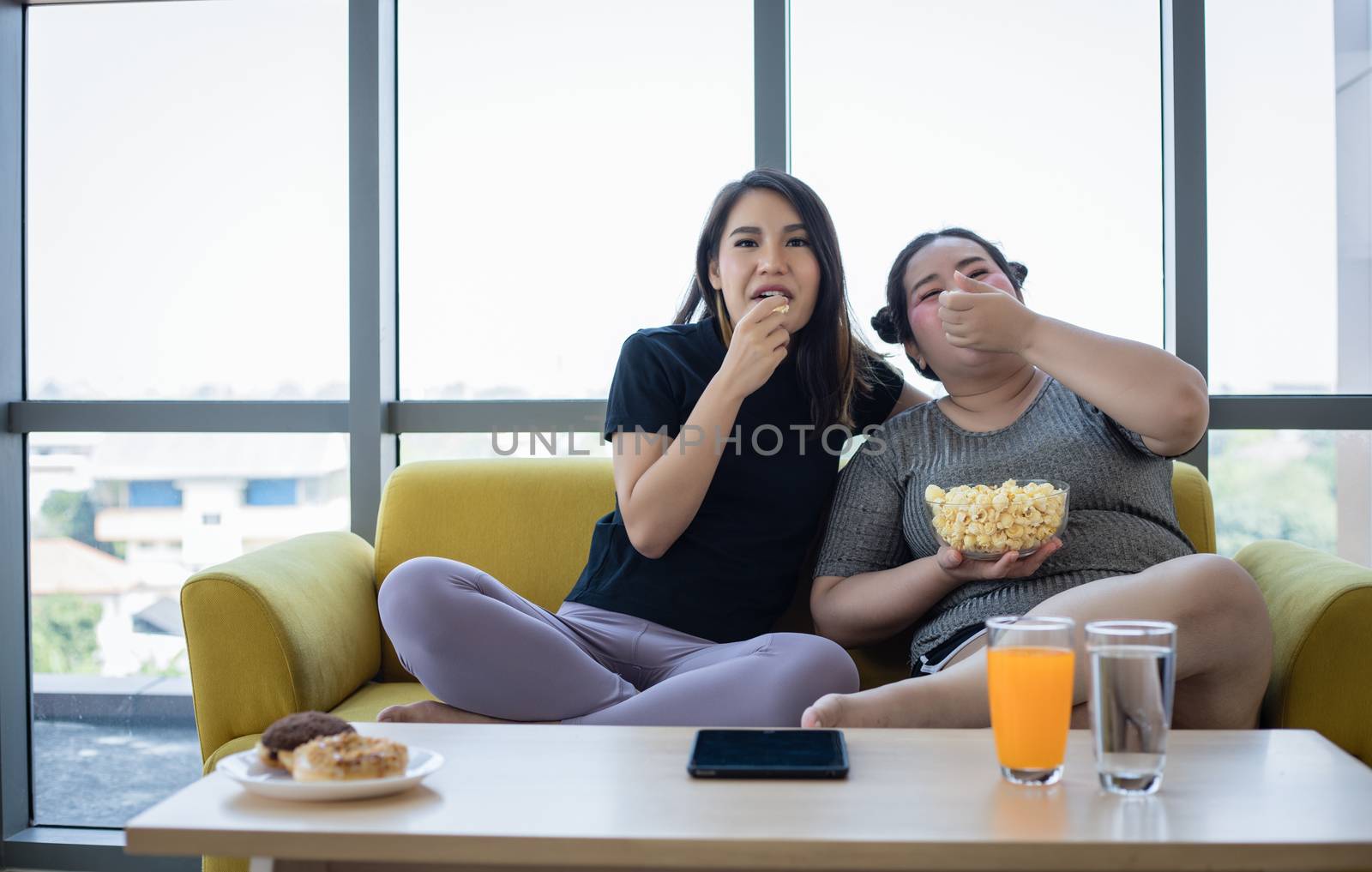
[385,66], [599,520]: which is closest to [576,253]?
[385,66]

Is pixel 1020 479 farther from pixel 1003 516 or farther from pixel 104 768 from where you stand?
pixel 104 768

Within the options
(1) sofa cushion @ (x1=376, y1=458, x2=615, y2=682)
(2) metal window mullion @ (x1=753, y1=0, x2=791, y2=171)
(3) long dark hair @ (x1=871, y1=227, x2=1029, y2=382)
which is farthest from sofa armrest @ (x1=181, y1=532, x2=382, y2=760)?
(2) metal window mullion @ (x1=753, y1=0, x2=791, y2=171)

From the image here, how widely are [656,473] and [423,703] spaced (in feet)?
1.58

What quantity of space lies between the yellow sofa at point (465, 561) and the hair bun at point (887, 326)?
1.55 ft

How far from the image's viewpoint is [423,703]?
1.51m

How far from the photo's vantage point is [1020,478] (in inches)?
66.9

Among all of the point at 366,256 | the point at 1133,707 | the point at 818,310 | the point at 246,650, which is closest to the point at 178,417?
the point at 366,256

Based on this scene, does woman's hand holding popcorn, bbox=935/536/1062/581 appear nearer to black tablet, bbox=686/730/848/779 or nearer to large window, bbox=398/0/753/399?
black tablet, bbox=686/730/848/779

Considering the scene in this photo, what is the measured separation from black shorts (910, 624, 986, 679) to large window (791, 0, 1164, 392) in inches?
32.6

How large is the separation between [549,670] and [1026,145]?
1.55 m

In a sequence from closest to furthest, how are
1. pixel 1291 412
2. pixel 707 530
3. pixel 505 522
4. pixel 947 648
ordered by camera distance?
pixel 947 648 < pixel 707 530 < pixel 505 522 < pixel 1291 412

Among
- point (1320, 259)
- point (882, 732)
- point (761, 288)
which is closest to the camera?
point (882, 732)

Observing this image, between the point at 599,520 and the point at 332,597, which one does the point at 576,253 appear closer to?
the point at 599,520

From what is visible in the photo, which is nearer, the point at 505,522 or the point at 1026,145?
the point at 505,522
